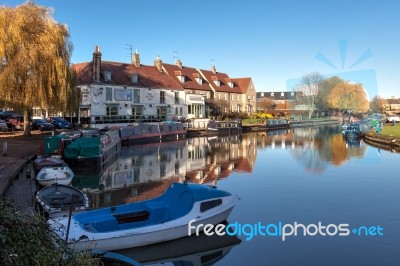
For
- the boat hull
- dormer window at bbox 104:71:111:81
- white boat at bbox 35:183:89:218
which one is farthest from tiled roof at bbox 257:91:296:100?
the boat hull

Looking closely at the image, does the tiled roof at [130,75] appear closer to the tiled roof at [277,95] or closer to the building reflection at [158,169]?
the building reflection at [158,169]

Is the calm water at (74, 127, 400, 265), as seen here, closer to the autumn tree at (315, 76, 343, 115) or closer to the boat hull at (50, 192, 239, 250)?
the boat hull at (50, 192, 239, 250)

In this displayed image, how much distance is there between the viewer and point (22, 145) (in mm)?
30688

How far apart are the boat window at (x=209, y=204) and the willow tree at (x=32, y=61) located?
81.7ft

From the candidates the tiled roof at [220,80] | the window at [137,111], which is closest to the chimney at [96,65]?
the window at [137,111]

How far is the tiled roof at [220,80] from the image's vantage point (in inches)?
3136

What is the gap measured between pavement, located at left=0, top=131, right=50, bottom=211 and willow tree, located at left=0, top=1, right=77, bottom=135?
3.77 meters

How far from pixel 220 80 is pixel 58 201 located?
234 feet

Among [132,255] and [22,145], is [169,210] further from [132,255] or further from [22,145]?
[22,145]

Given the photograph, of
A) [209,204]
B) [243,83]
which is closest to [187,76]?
[243,83]

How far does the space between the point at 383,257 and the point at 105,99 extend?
147ft

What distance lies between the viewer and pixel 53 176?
18531mm

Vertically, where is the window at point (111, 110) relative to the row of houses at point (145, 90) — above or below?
below

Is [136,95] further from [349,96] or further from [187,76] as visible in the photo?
[349,96]
